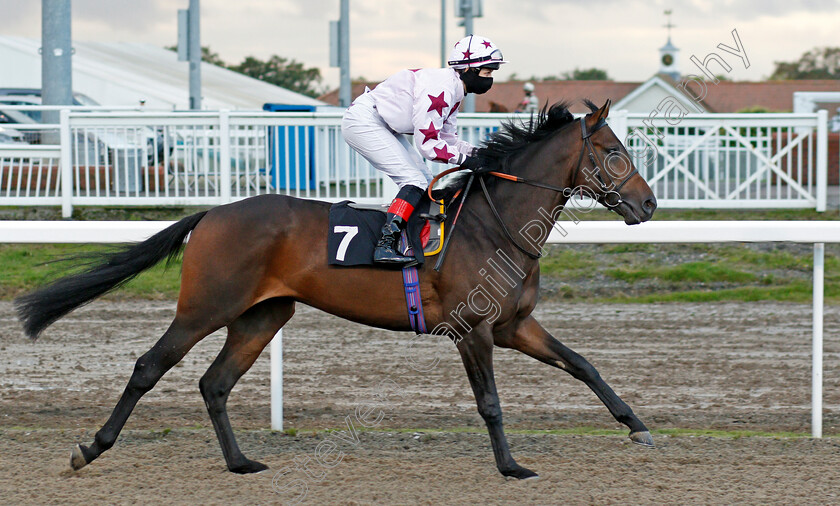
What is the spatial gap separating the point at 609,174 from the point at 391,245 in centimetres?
93

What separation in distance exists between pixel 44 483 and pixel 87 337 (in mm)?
3122

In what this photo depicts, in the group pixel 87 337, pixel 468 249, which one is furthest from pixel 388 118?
pixel 87 337

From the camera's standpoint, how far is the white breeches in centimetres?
422

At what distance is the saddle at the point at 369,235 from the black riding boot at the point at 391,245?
0.03 metres

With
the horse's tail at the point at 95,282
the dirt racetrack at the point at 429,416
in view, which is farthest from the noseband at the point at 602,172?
Result: the horse's tail at the point at 95,282

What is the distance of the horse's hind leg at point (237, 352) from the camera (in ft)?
13.5

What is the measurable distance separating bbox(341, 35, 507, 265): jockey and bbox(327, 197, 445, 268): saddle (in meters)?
0.05

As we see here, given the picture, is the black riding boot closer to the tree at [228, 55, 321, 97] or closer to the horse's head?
the horse's head

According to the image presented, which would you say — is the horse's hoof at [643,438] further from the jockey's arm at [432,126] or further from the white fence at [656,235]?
the jockey's arm at [432,126]

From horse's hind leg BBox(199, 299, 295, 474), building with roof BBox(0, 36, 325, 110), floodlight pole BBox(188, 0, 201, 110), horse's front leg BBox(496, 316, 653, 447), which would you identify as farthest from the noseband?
building with roof BBox(0, 36, 325, 110)

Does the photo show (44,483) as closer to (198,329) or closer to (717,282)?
(198,329)

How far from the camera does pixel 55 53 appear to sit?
429 inches

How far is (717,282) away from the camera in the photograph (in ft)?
29.3

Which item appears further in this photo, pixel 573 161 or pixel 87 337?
pixel 87 337
